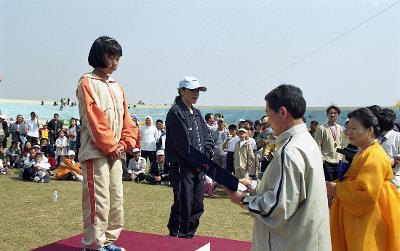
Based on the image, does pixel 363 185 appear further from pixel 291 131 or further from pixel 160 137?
pixel 160 137

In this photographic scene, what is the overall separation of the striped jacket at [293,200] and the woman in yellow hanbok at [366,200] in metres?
0.86

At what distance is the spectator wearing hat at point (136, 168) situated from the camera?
13310 millimetres

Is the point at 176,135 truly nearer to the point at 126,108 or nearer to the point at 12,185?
the point at 126,108

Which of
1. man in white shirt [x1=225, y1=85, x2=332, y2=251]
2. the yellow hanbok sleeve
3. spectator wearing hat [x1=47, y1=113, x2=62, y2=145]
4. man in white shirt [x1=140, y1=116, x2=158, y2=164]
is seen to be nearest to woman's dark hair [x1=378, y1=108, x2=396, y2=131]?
the yellow hanbok sleeve

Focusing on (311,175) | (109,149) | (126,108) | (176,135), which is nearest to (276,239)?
(311,175)

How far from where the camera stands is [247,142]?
10.9m

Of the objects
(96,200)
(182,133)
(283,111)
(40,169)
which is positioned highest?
(283,111)

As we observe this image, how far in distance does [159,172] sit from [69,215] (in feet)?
16.8

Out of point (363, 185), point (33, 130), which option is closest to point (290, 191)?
point (363, 185)

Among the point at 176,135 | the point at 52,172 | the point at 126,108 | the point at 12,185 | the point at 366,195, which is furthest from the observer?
the point at 52,172

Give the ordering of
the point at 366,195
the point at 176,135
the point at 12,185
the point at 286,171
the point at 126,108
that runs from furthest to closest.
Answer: the point at 12,185 → the point at 176,135 → the point at 126,108 → the point at 366,195 → the point at 286,171

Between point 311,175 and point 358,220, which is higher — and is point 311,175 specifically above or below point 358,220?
above

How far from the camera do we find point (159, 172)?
1315 cm

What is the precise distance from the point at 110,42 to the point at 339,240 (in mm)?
2480
